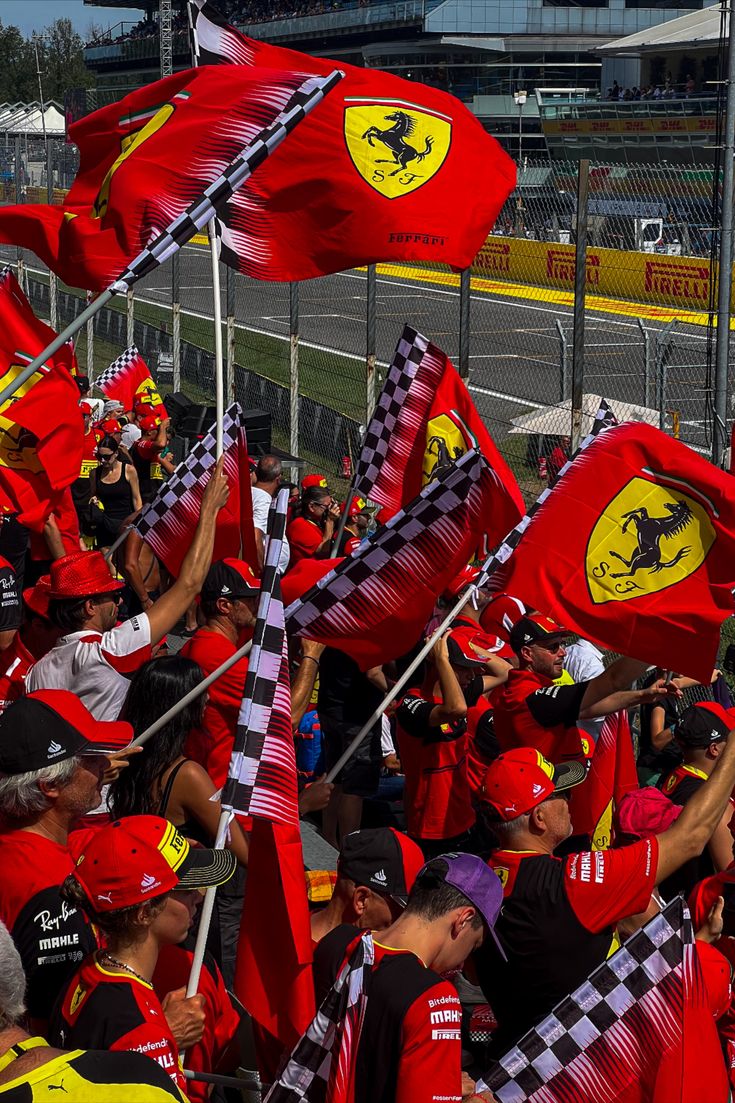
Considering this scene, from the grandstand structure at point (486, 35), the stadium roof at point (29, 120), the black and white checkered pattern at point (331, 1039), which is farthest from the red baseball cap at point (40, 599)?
the stadium roof at point (29, 120)

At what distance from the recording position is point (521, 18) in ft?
226

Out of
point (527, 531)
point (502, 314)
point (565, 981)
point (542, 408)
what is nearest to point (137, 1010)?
point (565, 981)

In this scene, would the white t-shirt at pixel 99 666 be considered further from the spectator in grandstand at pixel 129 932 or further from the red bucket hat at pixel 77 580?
the spectator in grandstand at pixel 129 932

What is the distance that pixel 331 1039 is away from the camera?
11.3 feet

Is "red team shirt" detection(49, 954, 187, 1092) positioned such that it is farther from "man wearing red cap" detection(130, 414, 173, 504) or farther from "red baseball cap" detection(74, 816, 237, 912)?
"man wearing red cap" detection(130, 414, 173, 504)

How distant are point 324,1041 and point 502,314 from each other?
1458cm

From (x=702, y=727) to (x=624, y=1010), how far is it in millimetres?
2447

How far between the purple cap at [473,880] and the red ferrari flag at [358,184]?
4.03m

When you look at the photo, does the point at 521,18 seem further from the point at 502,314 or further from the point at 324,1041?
the point at 324,1041

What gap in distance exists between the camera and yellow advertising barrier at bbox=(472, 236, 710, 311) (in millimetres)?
12930

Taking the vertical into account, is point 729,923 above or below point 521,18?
below

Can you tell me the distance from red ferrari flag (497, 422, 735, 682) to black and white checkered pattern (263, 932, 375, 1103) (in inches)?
90.2

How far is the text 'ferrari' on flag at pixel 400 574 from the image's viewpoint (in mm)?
5781

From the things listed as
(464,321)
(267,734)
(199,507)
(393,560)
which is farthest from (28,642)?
(464,321)
